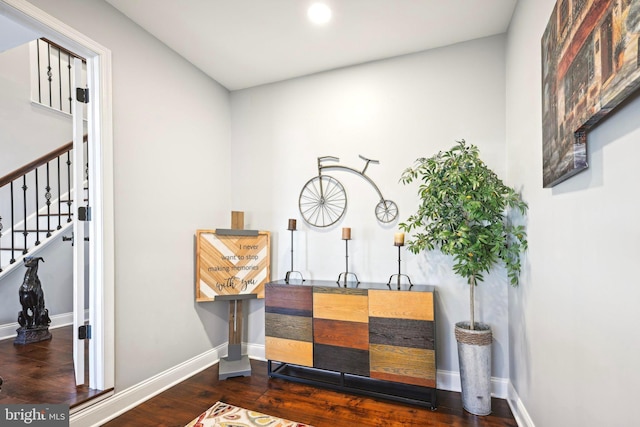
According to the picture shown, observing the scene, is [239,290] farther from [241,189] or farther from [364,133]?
[364,133]

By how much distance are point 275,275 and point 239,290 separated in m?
0.38

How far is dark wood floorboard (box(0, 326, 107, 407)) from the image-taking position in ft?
6.99

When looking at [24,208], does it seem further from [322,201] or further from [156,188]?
[322,201]

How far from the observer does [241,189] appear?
3471 mm

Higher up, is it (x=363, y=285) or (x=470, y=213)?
(x=470, y=213)

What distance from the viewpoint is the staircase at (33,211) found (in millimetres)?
3760

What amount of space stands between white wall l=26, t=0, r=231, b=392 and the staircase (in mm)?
1626

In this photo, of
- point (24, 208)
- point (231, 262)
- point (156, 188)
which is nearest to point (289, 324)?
point (231, 262)

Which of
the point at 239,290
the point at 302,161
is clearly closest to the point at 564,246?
the point at 302,161

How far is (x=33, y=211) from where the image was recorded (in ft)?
13.3

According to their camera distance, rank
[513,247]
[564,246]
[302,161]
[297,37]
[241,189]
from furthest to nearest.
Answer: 1. [241,189]
2. [302,161]
3. [297,37]
4. [513,247]
5. [564,246]

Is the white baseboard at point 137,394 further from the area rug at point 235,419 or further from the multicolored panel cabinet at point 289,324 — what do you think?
the multicolored panel cabinet at point 289,324

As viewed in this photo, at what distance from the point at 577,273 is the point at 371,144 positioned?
1.95 meters

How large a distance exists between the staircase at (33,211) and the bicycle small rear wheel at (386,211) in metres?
3.37
